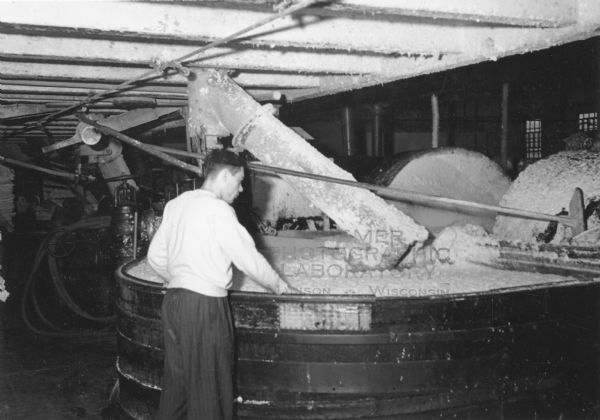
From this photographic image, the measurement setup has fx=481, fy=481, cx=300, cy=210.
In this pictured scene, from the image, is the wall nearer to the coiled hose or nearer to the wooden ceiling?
the coiled hose

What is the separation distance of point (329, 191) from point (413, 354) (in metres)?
1.26

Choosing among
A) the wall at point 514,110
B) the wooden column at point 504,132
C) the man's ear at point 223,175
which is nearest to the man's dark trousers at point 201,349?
the man's ear at point 223,175

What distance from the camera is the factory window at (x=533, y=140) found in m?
14.0

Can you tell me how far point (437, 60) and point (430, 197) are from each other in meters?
1.28

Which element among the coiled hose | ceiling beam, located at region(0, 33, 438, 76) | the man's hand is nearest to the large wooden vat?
the man's hand

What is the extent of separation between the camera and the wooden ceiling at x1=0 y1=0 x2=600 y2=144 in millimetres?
2662

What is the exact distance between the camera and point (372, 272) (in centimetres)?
377

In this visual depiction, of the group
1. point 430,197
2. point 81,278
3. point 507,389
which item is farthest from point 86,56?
point 81,278

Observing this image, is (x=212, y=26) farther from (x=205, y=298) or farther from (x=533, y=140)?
(x=533, y=140)

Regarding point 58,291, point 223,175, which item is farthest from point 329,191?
point 58,291

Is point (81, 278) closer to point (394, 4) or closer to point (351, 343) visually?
point (351, 343)

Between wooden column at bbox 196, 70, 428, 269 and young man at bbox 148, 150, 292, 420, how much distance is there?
94 centimetres

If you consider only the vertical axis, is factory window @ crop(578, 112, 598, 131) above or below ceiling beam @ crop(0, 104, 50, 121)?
above

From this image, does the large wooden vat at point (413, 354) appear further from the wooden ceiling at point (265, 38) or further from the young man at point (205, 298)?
the wooden ceiling at point (265, 38)
